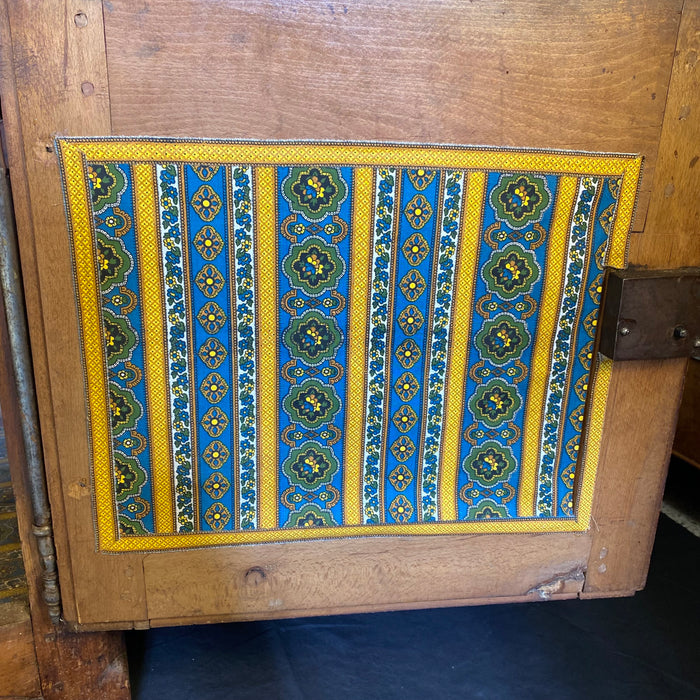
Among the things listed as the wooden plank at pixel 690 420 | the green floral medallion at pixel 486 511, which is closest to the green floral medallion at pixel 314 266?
the green floral medallion at pixel 486 511

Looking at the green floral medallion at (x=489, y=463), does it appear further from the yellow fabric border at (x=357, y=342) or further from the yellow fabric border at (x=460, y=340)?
the yellow fabric border at (x=357, y=342)

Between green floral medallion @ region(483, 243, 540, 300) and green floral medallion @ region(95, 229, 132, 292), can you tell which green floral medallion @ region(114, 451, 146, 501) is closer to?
green floral medallion @ region(95, 229, 132, 292)

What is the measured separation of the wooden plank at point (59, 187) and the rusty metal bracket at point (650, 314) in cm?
91

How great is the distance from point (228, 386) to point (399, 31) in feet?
2.12

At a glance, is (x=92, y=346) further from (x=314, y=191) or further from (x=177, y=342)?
(x=314, y=191)

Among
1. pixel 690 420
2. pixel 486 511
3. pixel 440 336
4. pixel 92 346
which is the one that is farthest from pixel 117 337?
pixel 690 420

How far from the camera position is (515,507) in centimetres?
113

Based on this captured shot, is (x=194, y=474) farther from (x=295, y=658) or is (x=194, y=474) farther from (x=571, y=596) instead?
(x=571, y=596)

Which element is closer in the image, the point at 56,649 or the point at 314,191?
the point at 314,191

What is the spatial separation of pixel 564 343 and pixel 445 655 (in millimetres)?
769

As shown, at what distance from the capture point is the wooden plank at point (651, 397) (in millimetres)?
991

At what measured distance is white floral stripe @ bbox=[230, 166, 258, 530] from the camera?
0.92m

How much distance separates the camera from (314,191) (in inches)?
36.5

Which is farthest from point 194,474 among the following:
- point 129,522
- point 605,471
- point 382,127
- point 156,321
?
point 605,471
